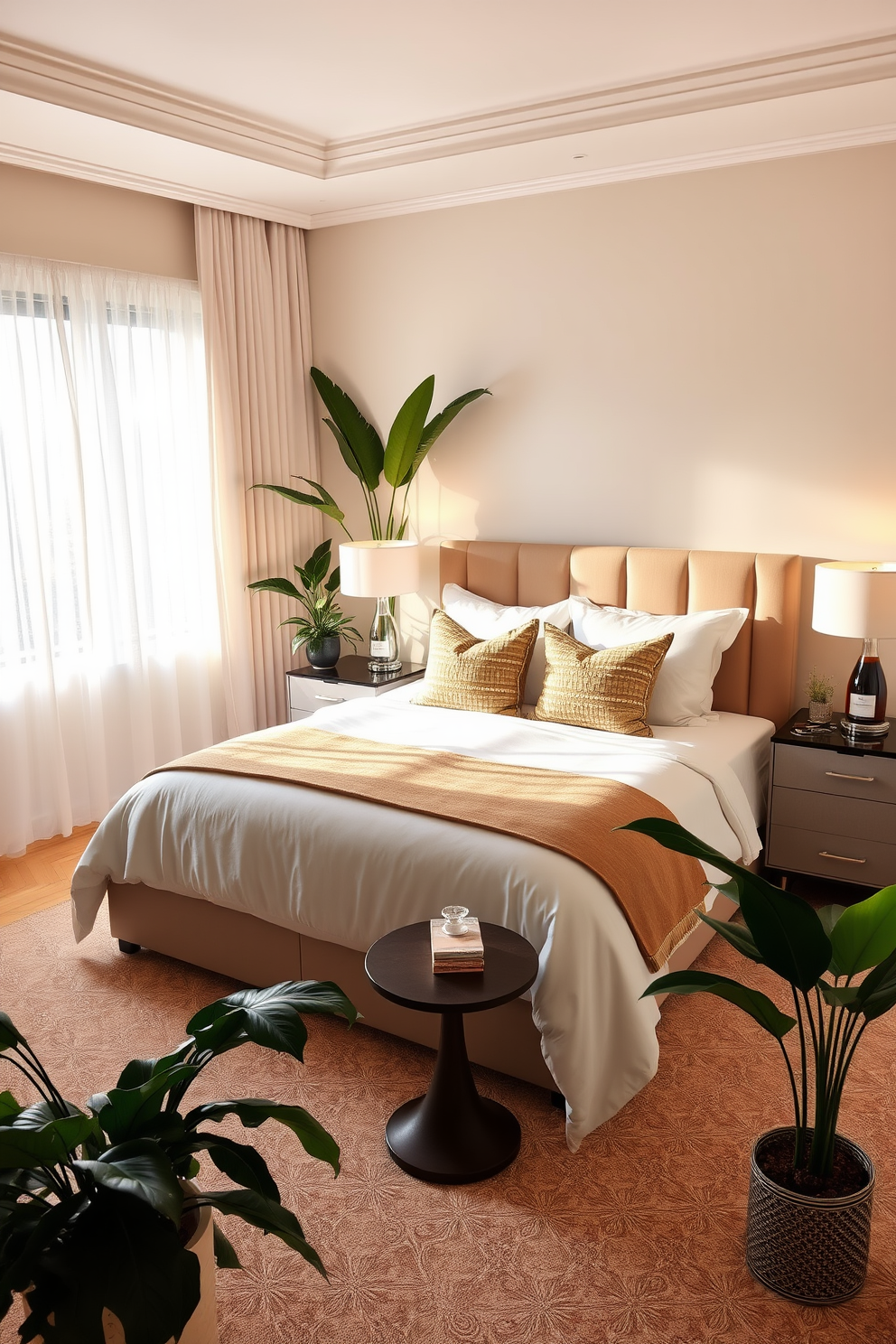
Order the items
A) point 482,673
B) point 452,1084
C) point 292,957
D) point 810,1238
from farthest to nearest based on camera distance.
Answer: point 482,673 → point 292,957 → point 452,1084 → point 810,1238

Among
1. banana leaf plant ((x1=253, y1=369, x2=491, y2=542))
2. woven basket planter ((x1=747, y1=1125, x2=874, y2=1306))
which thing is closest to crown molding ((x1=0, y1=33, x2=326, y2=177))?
banana leaf plant ((x1=253, y1=369, x2=491, y2=542))

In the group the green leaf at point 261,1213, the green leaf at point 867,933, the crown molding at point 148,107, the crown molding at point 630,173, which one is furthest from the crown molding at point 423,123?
the green leaf at point 261,1213

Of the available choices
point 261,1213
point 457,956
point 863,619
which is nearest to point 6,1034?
point 261,1213

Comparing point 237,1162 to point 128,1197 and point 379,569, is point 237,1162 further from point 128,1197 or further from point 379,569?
point 379,569

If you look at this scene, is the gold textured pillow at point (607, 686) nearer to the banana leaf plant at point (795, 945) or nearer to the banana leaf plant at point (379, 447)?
the banana leaf plant at point (379, 447)

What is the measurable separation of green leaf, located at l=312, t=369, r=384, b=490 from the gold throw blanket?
1.78m

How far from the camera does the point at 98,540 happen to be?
4355mm

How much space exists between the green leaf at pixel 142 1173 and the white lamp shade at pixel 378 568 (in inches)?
127

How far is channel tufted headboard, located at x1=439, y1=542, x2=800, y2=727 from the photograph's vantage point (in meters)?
3.90

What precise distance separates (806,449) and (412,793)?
2.12 metres

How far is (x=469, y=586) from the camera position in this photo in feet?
15.4

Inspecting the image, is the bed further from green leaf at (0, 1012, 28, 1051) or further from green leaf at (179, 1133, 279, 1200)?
green leaf at (0, 1012, 28, 1051)

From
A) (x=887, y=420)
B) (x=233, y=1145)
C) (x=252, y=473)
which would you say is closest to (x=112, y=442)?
(x=252, y=473)

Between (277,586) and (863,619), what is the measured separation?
2.62 meters
